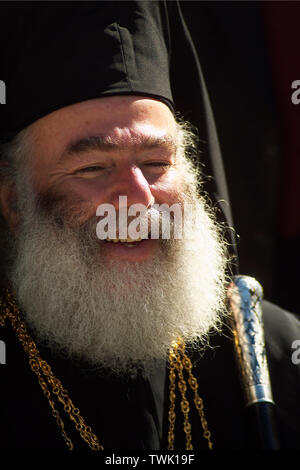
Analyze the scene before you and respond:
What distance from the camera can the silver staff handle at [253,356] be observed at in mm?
2498

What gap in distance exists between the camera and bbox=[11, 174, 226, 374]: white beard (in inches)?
99.7

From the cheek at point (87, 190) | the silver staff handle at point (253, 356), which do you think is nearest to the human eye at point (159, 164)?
the cheek at point (87, 190)

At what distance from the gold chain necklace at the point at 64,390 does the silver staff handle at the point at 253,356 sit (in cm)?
21

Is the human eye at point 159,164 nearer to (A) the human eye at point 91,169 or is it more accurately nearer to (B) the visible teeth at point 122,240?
(A) the human eye at point 91,169

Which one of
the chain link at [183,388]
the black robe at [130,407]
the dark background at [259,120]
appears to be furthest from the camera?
the dark background at [259,120]

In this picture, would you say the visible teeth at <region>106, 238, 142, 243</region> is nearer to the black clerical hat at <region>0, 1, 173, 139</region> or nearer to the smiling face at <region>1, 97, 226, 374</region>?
the smiling face at <region>1, 97, 226, 374</region>

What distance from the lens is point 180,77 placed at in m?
2.94

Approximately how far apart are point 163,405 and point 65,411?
1.28ft

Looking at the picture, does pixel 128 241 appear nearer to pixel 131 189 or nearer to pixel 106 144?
pixel 131 189

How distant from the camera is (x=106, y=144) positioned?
2.47 metres

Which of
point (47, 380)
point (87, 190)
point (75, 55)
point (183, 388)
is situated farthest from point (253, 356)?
point (75, 55)

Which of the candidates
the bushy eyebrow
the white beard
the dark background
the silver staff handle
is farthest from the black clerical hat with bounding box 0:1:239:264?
the dark background
